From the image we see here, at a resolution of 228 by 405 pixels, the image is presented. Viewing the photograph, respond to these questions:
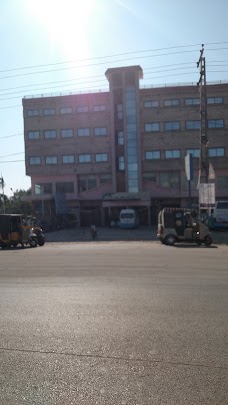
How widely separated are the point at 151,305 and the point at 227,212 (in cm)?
3743

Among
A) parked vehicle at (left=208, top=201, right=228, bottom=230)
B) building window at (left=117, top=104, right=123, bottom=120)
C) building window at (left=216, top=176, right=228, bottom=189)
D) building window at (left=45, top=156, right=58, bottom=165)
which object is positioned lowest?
parked vehicle at (left=208, top=201, right=228, bottom=230)

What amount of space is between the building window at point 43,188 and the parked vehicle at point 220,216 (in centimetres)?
3438

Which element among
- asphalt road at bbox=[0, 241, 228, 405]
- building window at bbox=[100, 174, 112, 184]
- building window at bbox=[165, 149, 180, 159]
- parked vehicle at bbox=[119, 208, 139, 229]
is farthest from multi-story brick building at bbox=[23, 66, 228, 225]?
asphalt road at bbox=[0, 241, 228, 405]

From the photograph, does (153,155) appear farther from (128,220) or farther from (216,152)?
(128,220)

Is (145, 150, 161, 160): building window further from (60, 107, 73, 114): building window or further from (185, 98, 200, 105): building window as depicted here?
(60, 107, 73, 114): building window

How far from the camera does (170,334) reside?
19.2 feet

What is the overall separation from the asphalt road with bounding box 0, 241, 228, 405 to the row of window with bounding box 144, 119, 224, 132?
5957 cm

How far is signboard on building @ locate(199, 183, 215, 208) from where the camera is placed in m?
27.3

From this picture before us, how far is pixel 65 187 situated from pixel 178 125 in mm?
21342

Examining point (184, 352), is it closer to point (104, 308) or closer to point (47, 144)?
point (104, 308)

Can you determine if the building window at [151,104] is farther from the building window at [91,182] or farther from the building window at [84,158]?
the building window at [91,182]

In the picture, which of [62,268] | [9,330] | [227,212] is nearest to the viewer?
[9,330]

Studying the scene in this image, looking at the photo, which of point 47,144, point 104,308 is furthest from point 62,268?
point 47,144

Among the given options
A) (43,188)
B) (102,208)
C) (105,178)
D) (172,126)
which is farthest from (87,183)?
(172,126)
